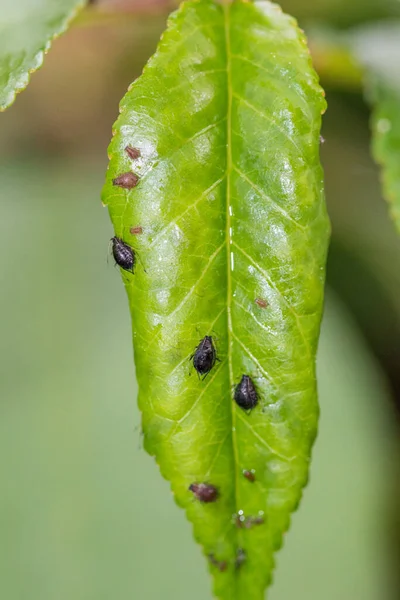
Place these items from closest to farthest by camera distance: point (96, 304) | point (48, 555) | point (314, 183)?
1. point (314, 183)
2. point (48, 555)
3. point (96, 304)

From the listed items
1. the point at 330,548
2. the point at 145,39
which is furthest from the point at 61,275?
the point at 330,548

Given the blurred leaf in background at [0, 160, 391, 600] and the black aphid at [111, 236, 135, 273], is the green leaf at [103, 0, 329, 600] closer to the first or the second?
the black aphid at [111, 236, 135, 273]

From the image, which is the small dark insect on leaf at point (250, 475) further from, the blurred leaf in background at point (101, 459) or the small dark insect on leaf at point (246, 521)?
the blurred leaf in background at point (101, 459)

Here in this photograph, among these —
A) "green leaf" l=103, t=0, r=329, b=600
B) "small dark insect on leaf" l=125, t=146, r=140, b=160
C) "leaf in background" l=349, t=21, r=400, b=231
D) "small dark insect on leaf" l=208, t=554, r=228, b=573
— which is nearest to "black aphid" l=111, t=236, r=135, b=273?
"green leaf" l=103, t=0, r=329, b=600

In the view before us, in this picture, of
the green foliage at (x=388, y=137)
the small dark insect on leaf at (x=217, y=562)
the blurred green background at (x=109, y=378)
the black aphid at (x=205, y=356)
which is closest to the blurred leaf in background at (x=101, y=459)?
the blurred green background at (x=109, y=378)

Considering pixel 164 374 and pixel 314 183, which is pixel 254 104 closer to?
pixel 314 183

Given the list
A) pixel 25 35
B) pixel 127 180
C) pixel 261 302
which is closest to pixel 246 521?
pixel 261 302
